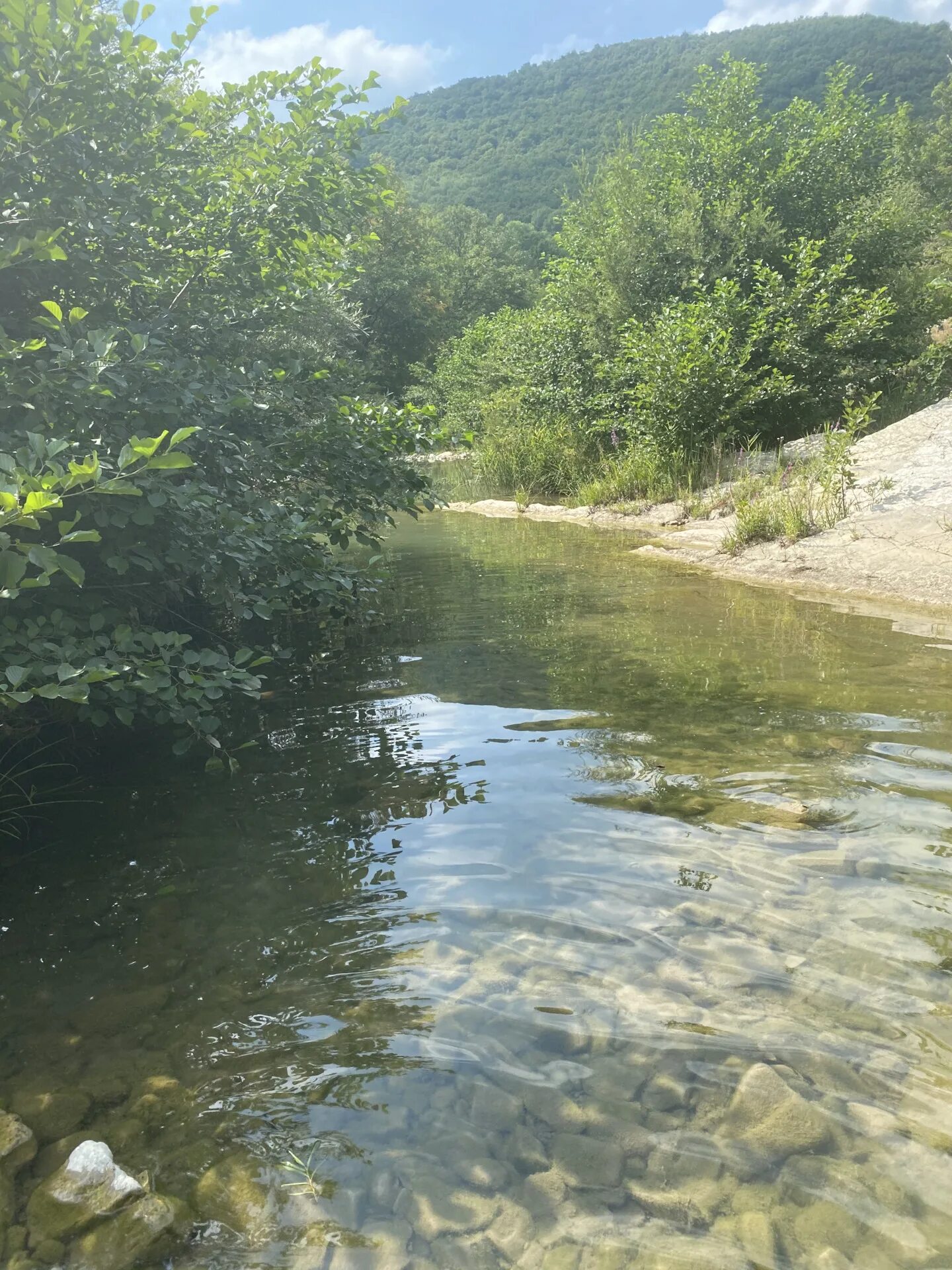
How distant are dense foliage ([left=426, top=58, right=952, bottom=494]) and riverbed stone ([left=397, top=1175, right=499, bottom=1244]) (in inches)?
512

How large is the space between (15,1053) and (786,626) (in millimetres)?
6036

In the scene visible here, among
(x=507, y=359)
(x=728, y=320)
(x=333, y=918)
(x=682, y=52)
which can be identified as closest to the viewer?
(x=333, y=918)

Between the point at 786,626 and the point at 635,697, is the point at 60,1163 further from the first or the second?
the point at 786,626

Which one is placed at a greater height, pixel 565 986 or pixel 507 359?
pixel 507 359

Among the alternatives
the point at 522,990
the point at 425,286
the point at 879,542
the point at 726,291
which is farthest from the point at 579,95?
the point at 522,990

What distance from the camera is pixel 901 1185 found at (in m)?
1.73

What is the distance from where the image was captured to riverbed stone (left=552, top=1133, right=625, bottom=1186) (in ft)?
5.95

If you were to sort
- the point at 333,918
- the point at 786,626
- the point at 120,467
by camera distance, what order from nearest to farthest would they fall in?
the point at 120,467 → the point at 333,918 → the point at 786,626

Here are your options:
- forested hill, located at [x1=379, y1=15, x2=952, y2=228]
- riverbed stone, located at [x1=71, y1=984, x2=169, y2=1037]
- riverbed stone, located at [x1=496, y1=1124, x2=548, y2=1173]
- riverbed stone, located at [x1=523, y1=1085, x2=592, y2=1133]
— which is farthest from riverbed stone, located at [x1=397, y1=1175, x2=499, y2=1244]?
forested hill, located at [x1=379, y1=15, x2=952, y2=228]

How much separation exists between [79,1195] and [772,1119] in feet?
5.54

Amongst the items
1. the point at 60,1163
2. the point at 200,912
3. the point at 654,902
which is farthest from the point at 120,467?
the point at 654,902

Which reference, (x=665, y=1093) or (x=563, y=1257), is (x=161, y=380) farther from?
(x=563, y=1257)

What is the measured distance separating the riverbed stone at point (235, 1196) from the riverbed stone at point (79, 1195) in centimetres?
15

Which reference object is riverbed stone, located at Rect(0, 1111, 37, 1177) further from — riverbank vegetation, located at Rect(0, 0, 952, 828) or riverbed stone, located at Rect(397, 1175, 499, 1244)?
riverbank vegetation, located at Rect(0, 0, 952, 828)
